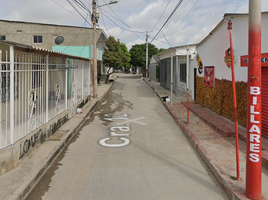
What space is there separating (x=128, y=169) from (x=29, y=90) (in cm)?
334

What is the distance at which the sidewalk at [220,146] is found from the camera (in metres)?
4.57

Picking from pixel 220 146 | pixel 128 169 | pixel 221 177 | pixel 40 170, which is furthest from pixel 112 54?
pixel 221 177

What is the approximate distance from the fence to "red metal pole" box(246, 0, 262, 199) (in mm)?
4354

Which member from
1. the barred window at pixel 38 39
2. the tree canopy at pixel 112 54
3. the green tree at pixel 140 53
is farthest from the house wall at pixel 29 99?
the green tree at pixel 140 53

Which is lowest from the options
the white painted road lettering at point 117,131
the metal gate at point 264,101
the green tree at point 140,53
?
the white painted road lettering at point 117,131

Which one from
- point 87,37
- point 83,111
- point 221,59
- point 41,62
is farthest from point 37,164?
point 87,37

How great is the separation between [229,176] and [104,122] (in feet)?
22.2

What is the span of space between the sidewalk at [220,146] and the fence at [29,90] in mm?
4239

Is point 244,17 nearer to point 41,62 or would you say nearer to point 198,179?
point 198,179

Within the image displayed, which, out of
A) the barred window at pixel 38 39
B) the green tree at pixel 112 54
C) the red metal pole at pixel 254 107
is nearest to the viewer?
the red metal pole at pixel 254 107

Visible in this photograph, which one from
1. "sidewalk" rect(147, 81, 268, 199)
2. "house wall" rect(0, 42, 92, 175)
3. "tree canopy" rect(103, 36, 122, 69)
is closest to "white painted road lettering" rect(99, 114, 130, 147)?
"house wall" rect(0, 42, 92, 175)

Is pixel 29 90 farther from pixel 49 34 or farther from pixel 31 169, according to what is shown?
pixel 49 34

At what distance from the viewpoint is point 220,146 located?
6.83 meters

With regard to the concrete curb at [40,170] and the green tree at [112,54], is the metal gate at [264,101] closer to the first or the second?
the concrete curb at [40,170]
